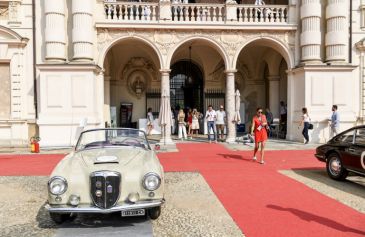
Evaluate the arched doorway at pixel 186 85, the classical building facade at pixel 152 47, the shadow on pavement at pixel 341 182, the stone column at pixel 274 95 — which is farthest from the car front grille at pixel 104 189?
the stone column at pixel 274 95

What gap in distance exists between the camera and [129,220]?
16.9 feet

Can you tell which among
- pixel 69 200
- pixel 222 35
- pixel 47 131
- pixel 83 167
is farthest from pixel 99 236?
pixel 222 35

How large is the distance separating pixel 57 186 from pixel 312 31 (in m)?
13.9

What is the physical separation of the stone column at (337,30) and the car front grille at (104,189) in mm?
13579

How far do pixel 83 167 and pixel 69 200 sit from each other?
55 centimetres

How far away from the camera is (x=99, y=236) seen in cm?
452

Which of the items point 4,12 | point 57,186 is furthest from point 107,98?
point 57,186

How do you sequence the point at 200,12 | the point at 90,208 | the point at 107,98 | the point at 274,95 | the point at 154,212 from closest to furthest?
1. the point at 90,208
2. the point at 154,212
3. the point at 200,12
4. the point at 107,98
5. the point at 274,95

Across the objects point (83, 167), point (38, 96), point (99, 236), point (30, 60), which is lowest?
point (99, 236)

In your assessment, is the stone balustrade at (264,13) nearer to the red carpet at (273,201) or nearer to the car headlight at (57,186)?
the red carpet at (273,201)

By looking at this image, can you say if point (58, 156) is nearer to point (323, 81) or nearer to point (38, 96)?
point (38, 96)

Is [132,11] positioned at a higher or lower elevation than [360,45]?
higher

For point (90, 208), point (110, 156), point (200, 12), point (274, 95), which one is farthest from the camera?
point (274, 95)

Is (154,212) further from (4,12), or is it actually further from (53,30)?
(4,12)
